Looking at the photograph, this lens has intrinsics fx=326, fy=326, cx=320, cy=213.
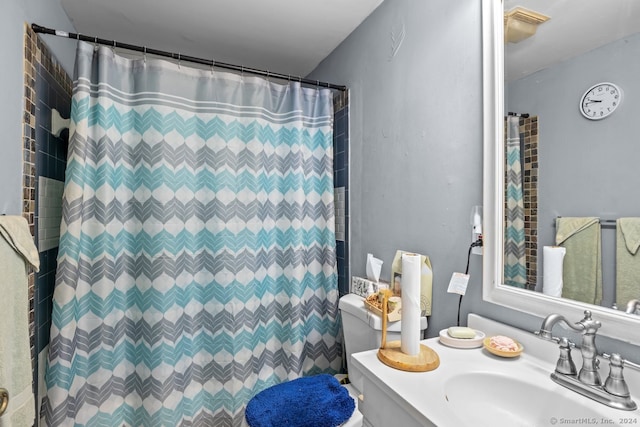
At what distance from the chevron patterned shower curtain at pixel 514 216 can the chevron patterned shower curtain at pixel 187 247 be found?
105cm

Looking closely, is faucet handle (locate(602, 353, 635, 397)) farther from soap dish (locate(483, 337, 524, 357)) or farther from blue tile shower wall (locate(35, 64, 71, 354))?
blue tile shower wall (locate(35, 64, 71, 354))

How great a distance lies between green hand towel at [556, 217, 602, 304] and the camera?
860mm

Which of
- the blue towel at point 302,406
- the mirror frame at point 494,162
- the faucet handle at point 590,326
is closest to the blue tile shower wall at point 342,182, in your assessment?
the blue towel at point 302,406

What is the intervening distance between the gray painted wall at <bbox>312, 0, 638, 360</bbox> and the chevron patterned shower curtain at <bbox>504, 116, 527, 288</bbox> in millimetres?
104

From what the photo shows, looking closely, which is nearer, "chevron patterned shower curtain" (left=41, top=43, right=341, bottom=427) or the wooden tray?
the wooden tray

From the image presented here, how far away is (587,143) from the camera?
34.7 inches

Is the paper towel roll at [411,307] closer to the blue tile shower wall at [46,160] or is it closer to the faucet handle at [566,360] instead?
the faucet handle at [566,360]

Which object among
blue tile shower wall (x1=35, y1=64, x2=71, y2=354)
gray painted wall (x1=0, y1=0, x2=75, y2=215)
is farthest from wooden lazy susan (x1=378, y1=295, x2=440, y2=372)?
blue tile shower wall (x1=35, y1=64, x2=71, y2=354)

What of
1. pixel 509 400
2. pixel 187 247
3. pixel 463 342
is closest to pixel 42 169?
pixel 187 247

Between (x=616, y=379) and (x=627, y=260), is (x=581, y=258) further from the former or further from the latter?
(x=616, y=379)

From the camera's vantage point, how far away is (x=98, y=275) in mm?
1521

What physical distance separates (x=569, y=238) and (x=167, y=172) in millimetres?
1643

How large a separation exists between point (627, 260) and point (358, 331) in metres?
1.04

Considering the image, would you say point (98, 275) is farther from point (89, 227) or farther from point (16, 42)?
point (16, 42)
